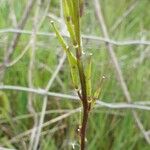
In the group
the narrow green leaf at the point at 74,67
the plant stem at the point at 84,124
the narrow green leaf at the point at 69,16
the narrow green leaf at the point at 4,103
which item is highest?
the narrow green leaf at the point at 69,16

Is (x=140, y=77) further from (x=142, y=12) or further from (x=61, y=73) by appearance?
(x=142, y=12)

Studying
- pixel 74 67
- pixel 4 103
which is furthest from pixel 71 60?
pixel 4 103

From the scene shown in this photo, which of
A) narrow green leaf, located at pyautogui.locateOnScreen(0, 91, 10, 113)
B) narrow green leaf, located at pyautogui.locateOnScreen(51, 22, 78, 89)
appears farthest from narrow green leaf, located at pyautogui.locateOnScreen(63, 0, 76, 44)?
narrow green leaf, located at pyautogui.locateOnScreen(0, 91, 10, 113)

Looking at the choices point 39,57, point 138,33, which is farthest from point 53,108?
point 138,33

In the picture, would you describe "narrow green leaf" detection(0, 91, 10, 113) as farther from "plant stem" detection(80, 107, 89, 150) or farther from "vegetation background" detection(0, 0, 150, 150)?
"plant stem" detection(80, 107, 89, 150)

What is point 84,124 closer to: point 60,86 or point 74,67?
point 74,67

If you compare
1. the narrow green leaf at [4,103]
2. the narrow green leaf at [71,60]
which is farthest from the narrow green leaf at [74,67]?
the narrow green leaf at [4,103]

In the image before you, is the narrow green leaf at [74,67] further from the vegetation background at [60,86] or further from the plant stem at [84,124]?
the vegetation background at [60,86]

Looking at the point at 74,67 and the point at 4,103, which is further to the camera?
the point at 4,103
